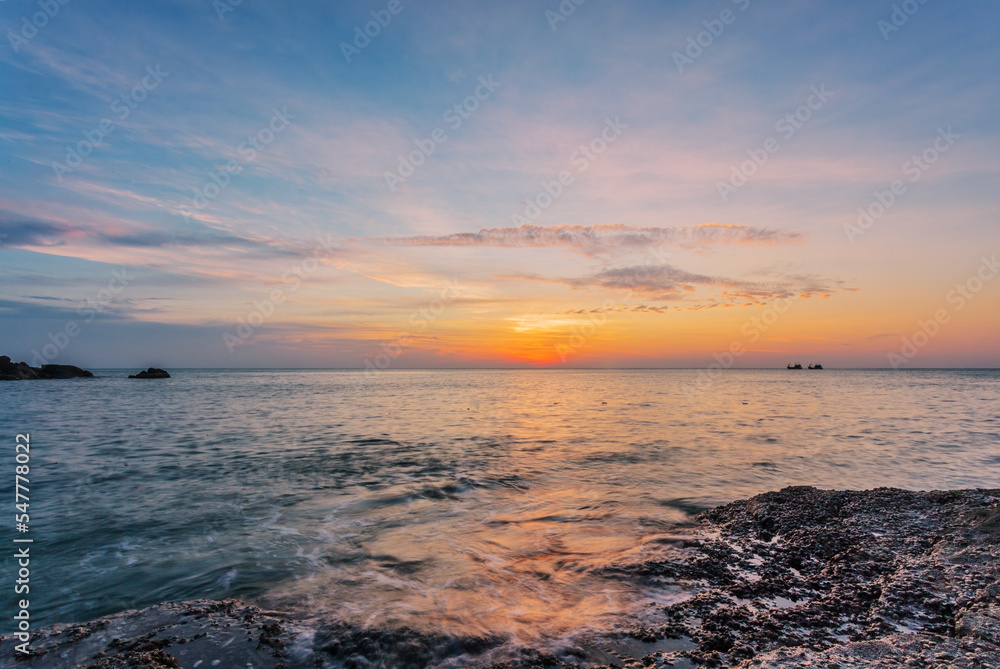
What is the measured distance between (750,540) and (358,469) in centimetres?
1237

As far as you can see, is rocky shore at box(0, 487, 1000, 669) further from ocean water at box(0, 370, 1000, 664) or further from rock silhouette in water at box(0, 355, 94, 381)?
rock silhouette in water at box(0, 355, 94, 381)

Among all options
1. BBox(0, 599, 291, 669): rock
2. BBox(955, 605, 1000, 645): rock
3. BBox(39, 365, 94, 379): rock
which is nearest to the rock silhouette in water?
BBox(39, 365, 94, 379): rock

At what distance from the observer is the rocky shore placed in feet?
15.7

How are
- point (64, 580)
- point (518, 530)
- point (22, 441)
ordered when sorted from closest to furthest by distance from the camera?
point (64, 580) → point (518, 530) → point (22, 441)

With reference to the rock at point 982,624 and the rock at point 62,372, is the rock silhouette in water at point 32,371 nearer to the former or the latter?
the rock at point 62,372

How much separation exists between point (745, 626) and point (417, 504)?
27.9 ft

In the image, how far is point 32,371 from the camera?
8906 centimetres

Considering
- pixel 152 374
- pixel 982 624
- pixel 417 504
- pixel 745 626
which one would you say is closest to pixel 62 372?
pixel 152 374

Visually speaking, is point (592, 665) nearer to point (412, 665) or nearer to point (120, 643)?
point (412, 665)

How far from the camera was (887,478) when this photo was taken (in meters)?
14.0

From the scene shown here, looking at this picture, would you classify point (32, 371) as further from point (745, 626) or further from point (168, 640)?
point (745, 626)

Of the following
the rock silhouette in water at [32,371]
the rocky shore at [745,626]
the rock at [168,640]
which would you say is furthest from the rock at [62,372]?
the rocky shore at [745,626]

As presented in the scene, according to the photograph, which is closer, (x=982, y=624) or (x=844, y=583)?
(x=982, y=624)

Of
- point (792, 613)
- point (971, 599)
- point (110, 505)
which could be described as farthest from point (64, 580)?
point (971, 599)
